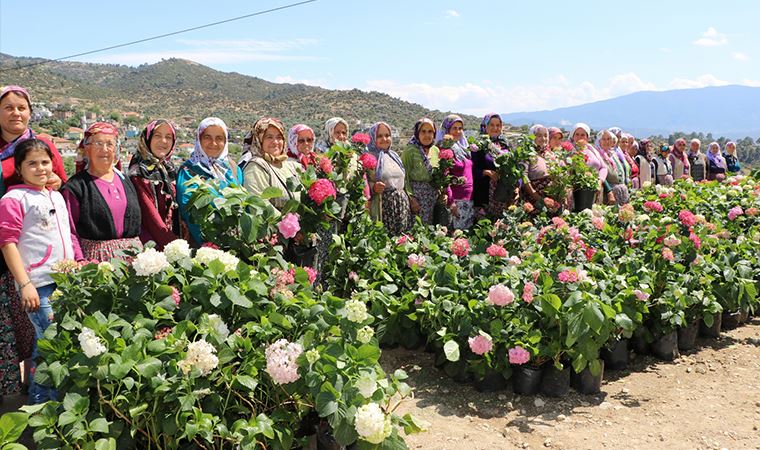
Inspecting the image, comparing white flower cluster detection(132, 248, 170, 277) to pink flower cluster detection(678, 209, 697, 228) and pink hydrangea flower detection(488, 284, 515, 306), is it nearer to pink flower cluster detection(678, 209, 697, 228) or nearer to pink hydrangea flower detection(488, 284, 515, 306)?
pink hydrangea flower detection(488, 284, 515, 306)

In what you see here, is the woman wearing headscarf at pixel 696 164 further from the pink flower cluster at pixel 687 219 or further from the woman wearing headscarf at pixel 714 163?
the pink flower cluster at pixel 687 219

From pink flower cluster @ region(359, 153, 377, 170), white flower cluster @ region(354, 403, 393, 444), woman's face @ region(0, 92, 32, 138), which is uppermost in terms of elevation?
woman's face @ region(0, 92, 32, 138)

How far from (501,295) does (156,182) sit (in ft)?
6.41

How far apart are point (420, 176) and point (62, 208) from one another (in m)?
2.97

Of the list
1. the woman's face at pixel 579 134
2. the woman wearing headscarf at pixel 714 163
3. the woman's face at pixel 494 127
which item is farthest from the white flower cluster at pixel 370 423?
the woman wearing headscarf at pixel 714 163

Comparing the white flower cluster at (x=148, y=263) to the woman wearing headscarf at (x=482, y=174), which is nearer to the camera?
the white flower cluster at (x=148, y=263)

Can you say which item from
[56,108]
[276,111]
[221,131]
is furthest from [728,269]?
[276,111]

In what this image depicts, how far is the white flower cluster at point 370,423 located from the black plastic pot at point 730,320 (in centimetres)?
364

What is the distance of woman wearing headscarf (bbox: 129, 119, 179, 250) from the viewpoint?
3.12 metres

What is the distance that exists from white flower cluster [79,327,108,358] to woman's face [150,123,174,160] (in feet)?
5.42

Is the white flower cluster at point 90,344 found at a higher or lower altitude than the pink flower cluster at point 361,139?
lower

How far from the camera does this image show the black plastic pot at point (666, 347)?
12.5 feet

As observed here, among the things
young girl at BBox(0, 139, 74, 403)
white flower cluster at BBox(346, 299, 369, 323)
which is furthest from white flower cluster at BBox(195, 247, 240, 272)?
young girl at BBox(0, 139, 74, 403)

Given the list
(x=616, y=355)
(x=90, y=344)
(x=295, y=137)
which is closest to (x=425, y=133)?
(x=295, y=137)
